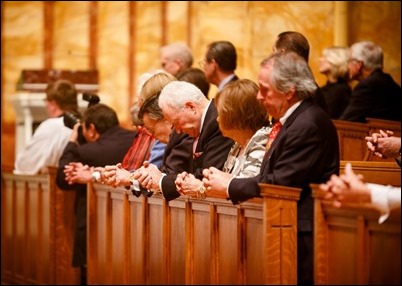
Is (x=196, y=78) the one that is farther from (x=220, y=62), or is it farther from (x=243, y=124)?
(x=243, y=124)

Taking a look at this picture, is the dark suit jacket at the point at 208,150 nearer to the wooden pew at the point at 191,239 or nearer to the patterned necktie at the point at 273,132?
the wooden pew at the point at 191,239

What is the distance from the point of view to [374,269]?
3.56m

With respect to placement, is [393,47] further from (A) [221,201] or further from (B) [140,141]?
(A) [221,201]

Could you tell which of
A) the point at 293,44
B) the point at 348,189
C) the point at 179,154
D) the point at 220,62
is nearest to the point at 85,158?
the point at 220,62

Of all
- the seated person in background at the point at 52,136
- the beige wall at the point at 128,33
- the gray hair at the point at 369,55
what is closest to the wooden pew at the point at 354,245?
the gray hair at the point at 369,55

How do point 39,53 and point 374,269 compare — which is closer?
point 374,269

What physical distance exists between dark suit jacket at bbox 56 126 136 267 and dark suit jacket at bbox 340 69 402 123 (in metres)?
1.69

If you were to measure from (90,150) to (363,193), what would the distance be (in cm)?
358

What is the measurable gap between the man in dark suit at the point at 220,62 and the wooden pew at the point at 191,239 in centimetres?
112

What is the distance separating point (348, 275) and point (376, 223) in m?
0.24

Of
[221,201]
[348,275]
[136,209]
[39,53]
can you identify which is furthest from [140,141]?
[39,53]

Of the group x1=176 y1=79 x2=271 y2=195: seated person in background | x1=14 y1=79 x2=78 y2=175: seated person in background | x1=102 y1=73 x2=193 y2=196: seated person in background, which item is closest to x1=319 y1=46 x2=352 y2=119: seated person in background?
x1=14 y1=79 x2=78 y2=175: seated person in background

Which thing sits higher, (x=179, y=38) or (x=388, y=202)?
(x=179, y=38)

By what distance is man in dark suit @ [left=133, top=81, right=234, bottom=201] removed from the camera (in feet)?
16.6
